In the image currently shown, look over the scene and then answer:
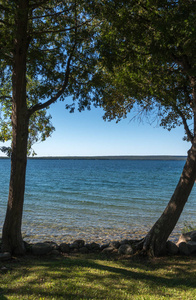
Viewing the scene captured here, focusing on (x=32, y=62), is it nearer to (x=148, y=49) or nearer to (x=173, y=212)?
(x=148, y=49)

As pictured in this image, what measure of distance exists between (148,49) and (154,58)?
462 millimetres

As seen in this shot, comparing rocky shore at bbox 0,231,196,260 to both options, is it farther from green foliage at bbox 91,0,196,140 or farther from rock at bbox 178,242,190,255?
green foliage at bbox 91,0,196,140

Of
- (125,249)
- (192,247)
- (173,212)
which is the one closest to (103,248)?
(125,249)

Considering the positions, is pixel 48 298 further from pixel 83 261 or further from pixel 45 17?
pixel 45 17

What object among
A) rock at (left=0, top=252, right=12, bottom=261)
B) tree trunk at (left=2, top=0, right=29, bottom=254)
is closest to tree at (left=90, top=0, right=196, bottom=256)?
tree trunk at (left=2, top=0, right=29, bottom=254)

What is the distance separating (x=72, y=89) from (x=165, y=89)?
338 cm

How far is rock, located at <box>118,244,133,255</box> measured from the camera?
876cm

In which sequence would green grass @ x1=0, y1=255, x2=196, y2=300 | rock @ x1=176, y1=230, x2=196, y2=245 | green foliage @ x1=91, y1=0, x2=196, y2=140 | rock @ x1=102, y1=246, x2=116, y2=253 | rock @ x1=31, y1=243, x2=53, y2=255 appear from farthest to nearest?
rock @ x1=176, y1=230, x2=196, y2=245 → rock @ x1=102, y1=246, x2=116, y2=253 → rock @ x1=31, y1=243, x2=53, y2=255 → green foliage @ x1=91, y1=0, x2=196, y2=140 → green grass @ x1=0, y1=255, x2=196, y2=300

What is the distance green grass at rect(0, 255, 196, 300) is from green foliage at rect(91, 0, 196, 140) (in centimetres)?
451

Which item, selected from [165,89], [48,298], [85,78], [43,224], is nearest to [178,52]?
[165,89]

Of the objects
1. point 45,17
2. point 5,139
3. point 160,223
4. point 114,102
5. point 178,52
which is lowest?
point 160,223

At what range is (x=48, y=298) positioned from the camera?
4.99 m

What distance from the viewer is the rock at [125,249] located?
28.7 feet

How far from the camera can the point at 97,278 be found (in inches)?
246
